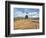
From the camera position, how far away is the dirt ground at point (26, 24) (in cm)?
170

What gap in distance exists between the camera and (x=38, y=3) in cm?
178

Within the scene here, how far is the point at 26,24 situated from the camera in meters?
1.73

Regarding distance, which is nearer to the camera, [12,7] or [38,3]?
[12,7]

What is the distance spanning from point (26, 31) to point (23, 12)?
38cm

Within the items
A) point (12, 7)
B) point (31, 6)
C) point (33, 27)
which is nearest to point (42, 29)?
point (33, 27)

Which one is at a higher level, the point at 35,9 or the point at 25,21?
the point at 35,9

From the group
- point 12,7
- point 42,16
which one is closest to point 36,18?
point 42,16

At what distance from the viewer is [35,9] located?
5.81ft

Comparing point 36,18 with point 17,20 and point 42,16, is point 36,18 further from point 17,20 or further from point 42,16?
point 17,20

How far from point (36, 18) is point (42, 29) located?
0.26 metres

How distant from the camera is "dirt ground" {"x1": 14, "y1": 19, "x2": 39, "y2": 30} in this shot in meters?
1.70

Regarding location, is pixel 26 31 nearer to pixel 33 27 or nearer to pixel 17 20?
pixel 33 27

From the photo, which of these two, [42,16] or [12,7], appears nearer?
[12,7]

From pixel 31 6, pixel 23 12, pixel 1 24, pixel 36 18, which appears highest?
pixel 31 6
